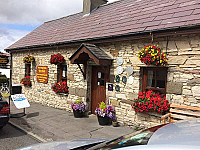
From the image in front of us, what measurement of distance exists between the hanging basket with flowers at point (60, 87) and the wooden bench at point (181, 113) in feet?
16.3

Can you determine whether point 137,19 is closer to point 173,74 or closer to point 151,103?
point 173,74

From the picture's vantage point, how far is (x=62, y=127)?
611cm

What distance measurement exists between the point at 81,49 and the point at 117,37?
147cm

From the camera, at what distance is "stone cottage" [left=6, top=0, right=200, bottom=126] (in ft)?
16.4

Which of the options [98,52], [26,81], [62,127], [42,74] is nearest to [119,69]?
[98,52]

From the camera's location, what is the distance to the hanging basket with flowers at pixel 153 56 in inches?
205

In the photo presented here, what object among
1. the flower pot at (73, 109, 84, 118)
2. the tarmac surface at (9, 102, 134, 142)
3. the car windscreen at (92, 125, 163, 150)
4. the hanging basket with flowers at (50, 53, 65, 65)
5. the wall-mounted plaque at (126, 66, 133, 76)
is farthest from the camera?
the hanging basket with flowers at (50, 53, 65, 65)

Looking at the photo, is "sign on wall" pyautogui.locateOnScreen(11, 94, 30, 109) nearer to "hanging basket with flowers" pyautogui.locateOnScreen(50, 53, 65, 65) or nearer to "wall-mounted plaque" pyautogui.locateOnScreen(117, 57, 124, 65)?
"hanging basket with flowers" pyautogui.locateOnScreen(50, 53, 65, 65)

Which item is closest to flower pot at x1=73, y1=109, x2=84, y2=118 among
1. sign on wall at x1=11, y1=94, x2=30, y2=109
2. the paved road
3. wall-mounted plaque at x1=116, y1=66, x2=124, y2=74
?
sign on wall at x1=11, y1=94, x2=30, y2=109

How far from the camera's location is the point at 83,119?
7160 millimetres

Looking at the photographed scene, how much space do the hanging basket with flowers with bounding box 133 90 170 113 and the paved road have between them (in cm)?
326

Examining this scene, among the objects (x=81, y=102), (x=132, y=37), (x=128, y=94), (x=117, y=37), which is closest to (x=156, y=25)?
(x=132, y=37)

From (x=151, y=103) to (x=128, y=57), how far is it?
1807 millimetres

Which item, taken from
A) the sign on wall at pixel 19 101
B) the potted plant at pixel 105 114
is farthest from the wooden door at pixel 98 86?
the sign on wall at pixel 19 101
